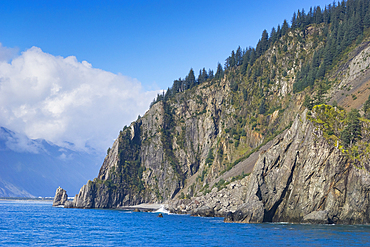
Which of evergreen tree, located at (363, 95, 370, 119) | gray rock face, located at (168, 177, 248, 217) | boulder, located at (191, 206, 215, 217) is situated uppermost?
evergreen tree, located at (363, 95, 370, 119)

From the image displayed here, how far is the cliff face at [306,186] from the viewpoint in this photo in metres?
74.2

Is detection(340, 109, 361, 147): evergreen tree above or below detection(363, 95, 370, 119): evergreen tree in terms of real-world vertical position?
below

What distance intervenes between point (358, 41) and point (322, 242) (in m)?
124

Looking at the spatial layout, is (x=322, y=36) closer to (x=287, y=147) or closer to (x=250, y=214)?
(x=287, y=147)

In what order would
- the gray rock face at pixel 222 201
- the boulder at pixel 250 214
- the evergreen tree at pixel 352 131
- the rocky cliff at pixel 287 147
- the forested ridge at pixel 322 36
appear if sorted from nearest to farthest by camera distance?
the rocky cliff at pixel 287 147 < the evergreen tree at pixel 352 131 < the boulder at pixel 250 214 < the gray rock face at pixel 222 201 < the forested ridge at pixel 322 36

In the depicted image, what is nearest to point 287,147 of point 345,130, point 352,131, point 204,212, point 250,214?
point 345,130

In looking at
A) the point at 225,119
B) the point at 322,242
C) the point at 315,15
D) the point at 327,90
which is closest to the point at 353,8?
the point at 315,15

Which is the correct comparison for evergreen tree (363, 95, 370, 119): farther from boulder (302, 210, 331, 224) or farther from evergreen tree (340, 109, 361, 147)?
boulder (302, 210, 331, 224)

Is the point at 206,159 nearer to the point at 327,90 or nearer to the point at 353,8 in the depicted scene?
the point at 327,90

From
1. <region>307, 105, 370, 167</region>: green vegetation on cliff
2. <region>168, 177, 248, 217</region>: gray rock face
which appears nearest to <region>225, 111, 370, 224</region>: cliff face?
<region>307, 105, 370, 167</region>: green vegetation on cliff

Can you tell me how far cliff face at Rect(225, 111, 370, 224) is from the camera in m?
74.2

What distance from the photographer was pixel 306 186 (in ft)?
265

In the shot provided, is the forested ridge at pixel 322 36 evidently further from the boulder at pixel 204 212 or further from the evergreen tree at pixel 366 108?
the boulder at pixel 204 212

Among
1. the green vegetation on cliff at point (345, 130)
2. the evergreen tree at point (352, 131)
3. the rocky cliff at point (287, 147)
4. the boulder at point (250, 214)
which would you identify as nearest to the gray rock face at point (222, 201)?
the rocky cliff at point (287, 147)
